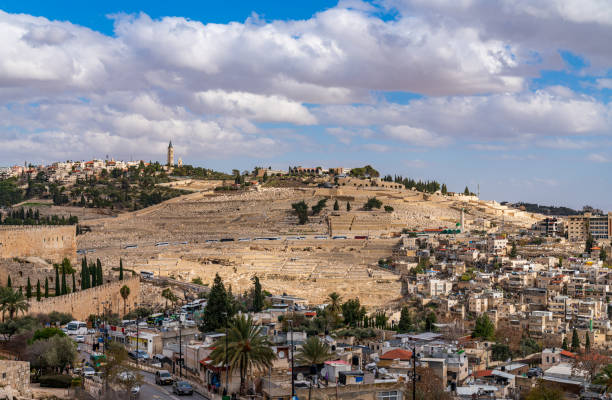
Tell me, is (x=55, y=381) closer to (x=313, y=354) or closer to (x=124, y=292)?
(x=313, y=354)

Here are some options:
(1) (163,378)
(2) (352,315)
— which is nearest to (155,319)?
(2) (352,315)

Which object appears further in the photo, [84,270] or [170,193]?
[170,193]

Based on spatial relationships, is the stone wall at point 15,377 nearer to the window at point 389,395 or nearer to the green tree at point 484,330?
the window at point 389,395

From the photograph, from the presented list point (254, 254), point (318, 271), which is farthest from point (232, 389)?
point (254, 254)

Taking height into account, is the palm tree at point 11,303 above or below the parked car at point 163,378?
above

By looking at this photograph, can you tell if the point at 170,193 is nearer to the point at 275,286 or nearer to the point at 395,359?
the point at 275,286

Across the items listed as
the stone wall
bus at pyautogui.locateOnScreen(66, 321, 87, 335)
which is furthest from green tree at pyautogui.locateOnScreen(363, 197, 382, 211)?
the stone wall

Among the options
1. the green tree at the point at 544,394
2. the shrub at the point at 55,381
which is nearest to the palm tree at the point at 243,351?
the shrub at the point at 55,381
